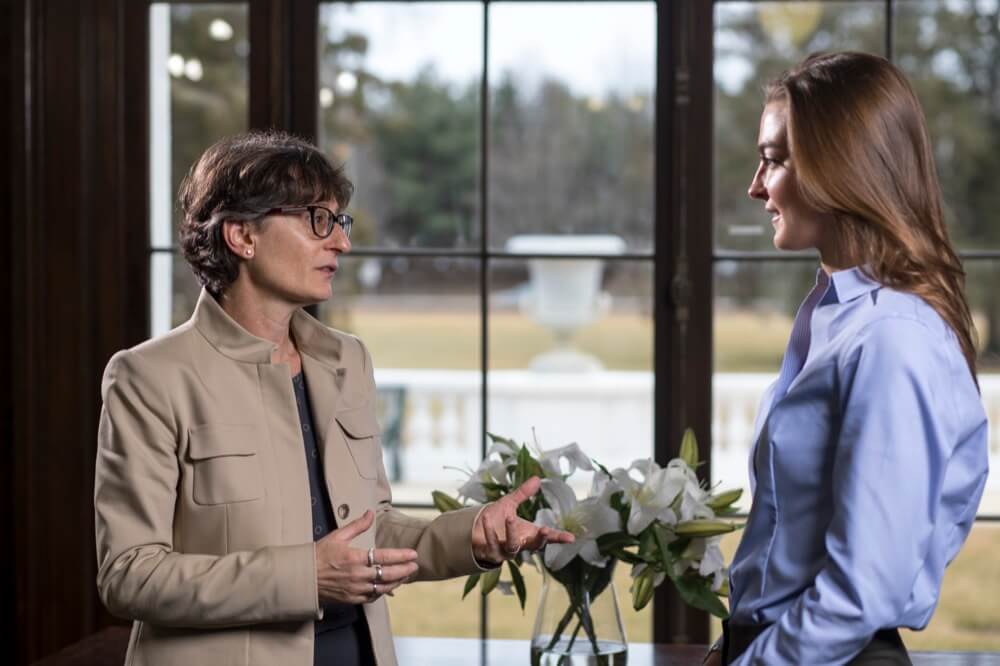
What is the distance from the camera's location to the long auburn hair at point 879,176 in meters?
1.43

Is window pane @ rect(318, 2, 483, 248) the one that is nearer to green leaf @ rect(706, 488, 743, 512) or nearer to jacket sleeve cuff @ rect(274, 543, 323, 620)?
green leaf @ rect(706, 488, 743, 512)

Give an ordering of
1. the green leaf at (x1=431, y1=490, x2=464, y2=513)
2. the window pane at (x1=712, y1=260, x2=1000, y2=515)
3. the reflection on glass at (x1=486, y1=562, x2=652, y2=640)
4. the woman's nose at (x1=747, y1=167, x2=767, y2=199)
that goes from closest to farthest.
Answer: the woman's nose at (x1=747, y1=167, x2=767, y2=199), the green leaf at (x1=431, y1=490, x2=464, y2=513), the reflection on glass at (x1=486, y1=562, x2=652, y2=640), the window pane at (x1=712, y1=260, x2=1000, y2=515)

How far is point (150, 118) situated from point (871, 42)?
2025 mm

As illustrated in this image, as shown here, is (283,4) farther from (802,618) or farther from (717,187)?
(802,618)

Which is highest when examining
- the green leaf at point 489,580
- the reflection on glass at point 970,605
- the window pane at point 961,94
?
the window pane at point 961,94

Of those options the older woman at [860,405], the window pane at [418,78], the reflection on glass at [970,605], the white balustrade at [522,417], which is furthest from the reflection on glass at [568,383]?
the reflection on glass at [970,605]

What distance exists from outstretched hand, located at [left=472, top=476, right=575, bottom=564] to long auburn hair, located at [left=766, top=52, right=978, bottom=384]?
685 mm

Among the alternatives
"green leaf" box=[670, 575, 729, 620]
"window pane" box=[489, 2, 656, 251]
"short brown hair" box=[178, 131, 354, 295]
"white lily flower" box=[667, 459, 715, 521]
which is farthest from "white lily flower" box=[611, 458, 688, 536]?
"window pane" box=[489, 2, 656, 251]

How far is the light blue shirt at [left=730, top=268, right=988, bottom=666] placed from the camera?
1.33m

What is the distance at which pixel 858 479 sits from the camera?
1.34 metres

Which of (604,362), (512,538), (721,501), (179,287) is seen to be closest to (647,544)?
(721,501)

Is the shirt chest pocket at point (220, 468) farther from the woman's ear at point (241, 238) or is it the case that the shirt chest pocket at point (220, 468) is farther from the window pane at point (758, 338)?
the window pane at point (758, 338)

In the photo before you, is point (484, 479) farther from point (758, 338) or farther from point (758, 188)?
point (758, 338)

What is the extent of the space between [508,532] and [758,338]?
4882mm
